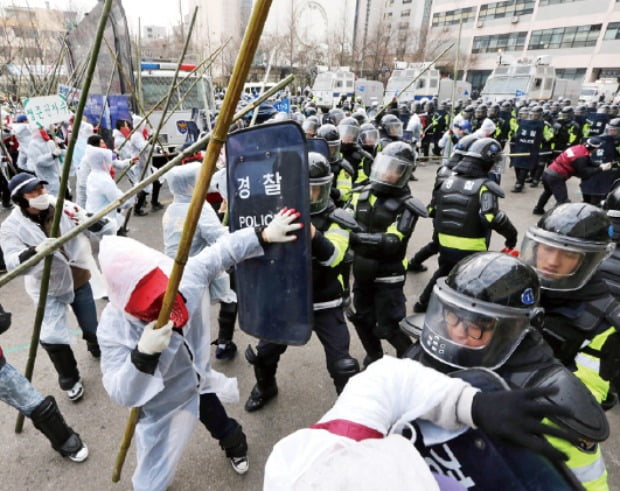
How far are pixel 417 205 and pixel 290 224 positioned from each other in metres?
1.52

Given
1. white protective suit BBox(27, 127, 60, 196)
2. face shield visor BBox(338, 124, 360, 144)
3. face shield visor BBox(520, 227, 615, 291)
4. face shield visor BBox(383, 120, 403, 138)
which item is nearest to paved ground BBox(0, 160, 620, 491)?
face shield visor BBox(520, 227, 615, 291)

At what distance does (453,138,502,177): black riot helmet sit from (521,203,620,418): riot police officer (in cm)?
177

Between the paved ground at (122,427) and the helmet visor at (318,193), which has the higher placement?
the helmet visor at (318,193)

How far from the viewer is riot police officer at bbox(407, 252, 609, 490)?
4.60 ft

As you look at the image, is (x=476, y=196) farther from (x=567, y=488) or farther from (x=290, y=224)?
(x=567, y=488)

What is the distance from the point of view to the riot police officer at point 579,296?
6.28 ft

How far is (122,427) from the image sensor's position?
2.85 m

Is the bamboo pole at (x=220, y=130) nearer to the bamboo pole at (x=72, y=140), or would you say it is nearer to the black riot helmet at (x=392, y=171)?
the bamboo pole at (x=72, y=140)

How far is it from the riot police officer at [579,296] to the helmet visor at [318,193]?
138 centimetres

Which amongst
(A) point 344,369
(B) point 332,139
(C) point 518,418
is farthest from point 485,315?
(B) point 332,139

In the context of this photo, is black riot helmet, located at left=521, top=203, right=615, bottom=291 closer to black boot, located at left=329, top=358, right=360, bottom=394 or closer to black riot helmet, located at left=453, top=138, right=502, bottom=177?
black boot, located at left=329, top=358, right=360, bottom=394

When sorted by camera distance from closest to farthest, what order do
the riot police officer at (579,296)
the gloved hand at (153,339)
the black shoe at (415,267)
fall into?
the gloved hand at (153,339)
the riot police officer at (579,296)
the black shoe at (415,267)

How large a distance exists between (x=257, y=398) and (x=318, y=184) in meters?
1.76

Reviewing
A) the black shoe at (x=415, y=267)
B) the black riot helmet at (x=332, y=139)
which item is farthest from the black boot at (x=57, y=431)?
the black riot helmet at (x=332, y=139)
